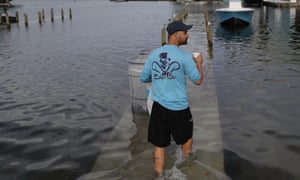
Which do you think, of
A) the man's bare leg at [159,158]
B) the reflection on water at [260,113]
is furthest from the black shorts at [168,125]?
the reflection on water at [260,113]

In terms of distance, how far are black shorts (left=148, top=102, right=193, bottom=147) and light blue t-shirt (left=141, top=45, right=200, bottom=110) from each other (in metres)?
0.09

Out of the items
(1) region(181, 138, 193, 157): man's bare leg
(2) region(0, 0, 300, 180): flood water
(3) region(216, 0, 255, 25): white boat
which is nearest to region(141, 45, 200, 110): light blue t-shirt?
(1) region(181, 138, 193, 157): man's bare leg

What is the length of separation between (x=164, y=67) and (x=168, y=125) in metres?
0.83

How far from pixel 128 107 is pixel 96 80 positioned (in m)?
4.41

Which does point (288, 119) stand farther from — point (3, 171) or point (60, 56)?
point (60, 56)

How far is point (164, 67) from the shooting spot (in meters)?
4.52

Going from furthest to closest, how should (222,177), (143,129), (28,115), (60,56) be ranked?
(60,56) < (28,115) < (143,129) < (222,177)

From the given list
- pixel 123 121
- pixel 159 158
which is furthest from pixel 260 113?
pixel 159 158

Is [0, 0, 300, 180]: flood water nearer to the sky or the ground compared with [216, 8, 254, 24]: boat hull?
nearer to the ground

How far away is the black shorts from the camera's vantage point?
A: 15.3ft

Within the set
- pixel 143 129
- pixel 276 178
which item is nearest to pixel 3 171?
pixel 143 129

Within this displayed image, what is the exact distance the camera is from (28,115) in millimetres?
9297

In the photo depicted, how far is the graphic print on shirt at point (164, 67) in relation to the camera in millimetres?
4453

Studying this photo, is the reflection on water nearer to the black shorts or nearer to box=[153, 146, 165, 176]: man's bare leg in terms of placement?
box=[153, 146, 165, 176]: man's bare leg
